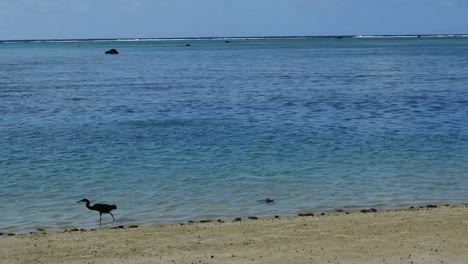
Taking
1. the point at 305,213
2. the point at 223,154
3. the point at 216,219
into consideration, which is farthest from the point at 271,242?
the point at 223,154

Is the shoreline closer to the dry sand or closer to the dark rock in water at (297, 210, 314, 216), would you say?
the dark rock in water at (297, 210, 314, 216)

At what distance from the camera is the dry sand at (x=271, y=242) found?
1217cm

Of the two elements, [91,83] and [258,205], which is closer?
A: [258,205]

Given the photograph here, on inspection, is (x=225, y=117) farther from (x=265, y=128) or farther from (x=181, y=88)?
(x=181, y=88)

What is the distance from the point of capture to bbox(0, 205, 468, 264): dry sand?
1217 centimetres

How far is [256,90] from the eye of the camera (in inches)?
2078

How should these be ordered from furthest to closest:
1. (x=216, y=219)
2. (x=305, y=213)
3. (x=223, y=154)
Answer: (x=223, y=154), (x=305, y=213), (x=216, y=219)

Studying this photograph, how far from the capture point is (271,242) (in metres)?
13.3

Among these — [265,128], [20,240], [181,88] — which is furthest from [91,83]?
[20,240]

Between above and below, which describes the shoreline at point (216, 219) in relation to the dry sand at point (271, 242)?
below

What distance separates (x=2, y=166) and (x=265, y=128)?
12.0 meters

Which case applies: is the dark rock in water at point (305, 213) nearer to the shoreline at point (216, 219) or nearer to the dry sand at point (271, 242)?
the shoreline at point (216, 219)

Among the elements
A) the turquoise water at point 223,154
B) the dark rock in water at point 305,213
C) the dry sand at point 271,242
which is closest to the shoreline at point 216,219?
the dark rock in water at point 305,213

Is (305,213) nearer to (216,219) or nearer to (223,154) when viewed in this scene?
(216,219)
